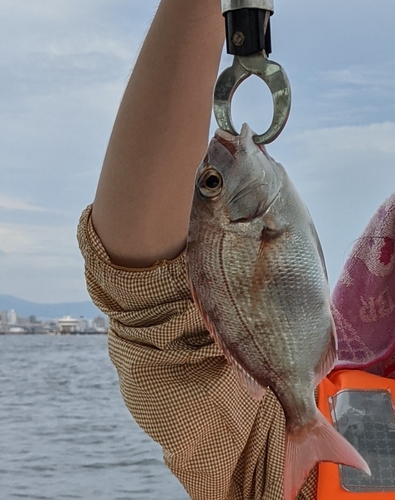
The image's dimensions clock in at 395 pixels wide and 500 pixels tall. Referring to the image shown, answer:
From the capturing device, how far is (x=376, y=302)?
1984 mm

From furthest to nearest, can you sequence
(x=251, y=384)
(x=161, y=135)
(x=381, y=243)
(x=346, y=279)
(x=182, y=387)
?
(x=346, y=279) < (x=381, y=243) < (x=182, y=387) < (x=161, y=135) < (x=251, y=384)

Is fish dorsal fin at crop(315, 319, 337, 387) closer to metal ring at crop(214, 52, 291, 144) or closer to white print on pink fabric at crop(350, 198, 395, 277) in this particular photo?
metal ring at crop(214, 52, 291, 144)

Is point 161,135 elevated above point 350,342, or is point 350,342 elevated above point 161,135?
point 161,135

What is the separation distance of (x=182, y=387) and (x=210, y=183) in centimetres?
73

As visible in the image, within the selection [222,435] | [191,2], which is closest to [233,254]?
[191,2]

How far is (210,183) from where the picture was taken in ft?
3.13

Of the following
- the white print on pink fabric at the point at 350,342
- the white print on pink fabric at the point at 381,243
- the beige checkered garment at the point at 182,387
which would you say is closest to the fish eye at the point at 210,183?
the beige checkered garment at the point at 182,387

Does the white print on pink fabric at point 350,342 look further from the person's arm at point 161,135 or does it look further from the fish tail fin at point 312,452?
the fish tail fin at point 312,452

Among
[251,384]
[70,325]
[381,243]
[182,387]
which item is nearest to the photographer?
[251,384]

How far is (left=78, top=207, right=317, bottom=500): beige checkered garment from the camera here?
1.46 metres

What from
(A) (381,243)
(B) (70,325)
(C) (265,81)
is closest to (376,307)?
(A) (381,243)

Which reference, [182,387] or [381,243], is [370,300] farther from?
[182,387]

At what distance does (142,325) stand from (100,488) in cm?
699

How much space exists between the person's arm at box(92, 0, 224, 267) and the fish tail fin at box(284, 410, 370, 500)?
1.62ft
